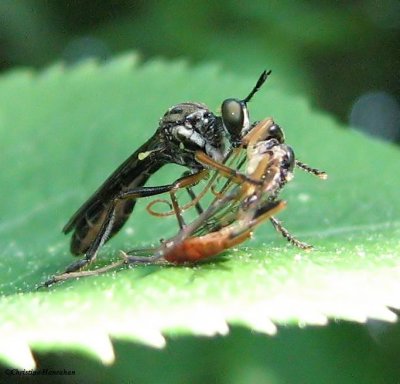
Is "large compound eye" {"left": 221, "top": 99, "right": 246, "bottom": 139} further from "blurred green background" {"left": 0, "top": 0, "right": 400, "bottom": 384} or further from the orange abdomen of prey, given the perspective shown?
"blurred green background" {"left": 0, "top": 0, "right": 400, "bottom": 384}

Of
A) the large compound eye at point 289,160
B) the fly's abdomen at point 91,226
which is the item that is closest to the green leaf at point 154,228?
the fly's abdomen at point 91,226

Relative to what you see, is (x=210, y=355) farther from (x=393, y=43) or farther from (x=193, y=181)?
(x=393, y=43)

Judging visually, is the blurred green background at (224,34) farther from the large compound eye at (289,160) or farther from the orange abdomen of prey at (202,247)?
the orange abdomen of prey at (202,247)

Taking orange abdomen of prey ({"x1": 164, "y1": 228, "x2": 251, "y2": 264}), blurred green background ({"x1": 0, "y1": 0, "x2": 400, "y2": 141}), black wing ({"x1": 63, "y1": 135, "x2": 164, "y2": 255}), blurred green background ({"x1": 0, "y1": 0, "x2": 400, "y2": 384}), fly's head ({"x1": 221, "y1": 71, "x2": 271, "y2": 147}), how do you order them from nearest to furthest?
1. orange abdomen of prey ({"x1": 164, "y1": 228, "x2": 251, "y2": 264})
2. fly's head ({"x1": 221, "y1": 71, "x2": 271, "y2": 147})
3. black wing ({"x1": 63, "y1": 135, "x2": 164, "y2": 255})
4. blurred green background ({"x1": 0, "y1": 0, "x2": 400, "y2": 384})
5. blurred green background ({"x1": 0, "y1": 0, "x2": 400, "y2": 141})

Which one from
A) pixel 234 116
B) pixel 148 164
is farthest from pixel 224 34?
pixel 234 116

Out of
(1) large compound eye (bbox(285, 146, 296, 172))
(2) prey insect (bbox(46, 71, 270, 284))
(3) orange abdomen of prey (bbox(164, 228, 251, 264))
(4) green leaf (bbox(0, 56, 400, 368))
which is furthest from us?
(2) prey insect (bbox(46, 71, 270, 284))

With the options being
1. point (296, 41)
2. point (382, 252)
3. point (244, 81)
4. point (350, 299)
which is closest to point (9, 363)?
point (350, 299)

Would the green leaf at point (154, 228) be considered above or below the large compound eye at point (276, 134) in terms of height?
below

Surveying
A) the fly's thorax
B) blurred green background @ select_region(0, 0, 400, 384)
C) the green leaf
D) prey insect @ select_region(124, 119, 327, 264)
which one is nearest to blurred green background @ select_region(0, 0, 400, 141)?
blurred green background @ select_region(0, 0, 400, 384)
